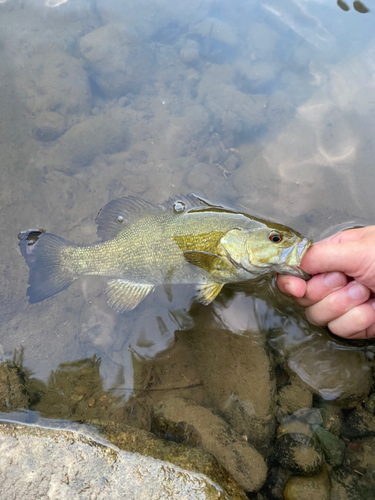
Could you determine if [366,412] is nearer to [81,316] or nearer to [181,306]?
[181,306]

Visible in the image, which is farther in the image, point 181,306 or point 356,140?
point 356,140

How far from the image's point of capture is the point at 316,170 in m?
4.26

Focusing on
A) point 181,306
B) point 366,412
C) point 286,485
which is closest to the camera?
point 286,485

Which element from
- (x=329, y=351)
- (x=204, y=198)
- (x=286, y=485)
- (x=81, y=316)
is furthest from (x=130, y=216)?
(x=286, y=485)

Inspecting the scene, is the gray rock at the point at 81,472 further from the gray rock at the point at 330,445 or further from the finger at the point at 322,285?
the finger at the point at 322,285

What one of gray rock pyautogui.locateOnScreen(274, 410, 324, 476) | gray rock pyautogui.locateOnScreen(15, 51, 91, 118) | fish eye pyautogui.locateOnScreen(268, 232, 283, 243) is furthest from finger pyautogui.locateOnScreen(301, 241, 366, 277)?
gray rock pyautogui.locateOnScreen(15, 51, 91, 118)

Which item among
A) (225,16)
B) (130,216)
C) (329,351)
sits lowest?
(329,351)

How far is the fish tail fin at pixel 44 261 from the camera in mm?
3406

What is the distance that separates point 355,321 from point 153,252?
6.76 ft

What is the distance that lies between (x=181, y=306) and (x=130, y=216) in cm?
124

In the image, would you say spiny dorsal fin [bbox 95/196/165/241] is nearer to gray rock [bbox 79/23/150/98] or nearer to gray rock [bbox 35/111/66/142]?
gray rock [bbox 35/111/66/142]

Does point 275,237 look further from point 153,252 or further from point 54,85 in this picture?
point 54,85

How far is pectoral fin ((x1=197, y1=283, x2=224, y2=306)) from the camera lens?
344cm

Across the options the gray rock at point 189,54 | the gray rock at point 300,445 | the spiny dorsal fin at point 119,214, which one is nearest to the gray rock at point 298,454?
the gray rock at point 300,445
